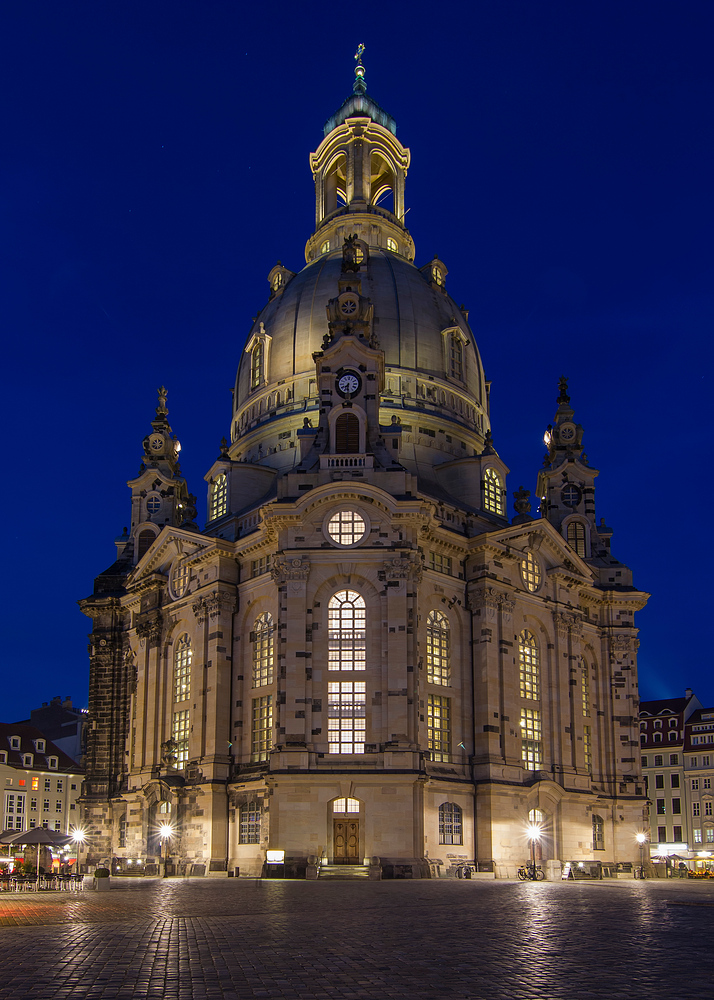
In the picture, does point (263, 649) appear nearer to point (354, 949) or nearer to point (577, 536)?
point (577, 536)

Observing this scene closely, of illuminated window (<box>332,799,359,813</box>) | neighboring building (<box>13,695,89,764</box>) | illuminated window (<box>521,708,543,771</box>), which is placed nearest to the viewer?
illuminated window (<box>332,799,359,813</box>)

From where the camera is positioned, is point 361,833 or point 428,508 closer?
point 361,833

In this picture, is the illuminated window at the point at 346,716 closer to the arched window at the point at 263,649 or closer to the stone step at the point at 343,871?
the arched window at the point at 263,649

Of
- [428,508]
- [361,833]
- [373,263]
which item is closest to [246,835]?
[361,833]

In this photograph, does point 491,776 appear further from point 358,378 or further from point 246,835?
point 358,378

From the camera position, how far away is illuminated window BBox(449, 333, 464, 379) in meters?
92.8

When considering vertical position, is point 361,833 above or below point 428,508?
below

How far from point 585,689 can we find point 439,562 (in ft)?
75.1

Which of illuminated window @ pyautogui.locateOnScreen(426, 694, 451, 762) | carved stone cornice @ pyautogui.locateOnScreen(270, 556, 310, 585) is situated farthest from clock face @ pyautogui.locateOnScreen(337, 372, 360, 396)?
illuminated window @ pyautogui.locateOnScreen(426, 694, 451, 762)

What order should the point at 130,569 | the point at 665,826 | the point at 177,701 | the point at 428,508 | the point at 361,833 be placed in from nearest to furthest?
1. the point at 361,833
2. the point at 428,508
3. the point at 177,701
4. the point at 130,569
5. the point at 665,826

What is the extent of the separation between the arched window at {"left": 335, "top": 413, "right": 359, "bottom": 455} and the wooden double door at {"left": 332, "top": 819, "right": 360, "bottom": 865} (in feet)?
79.8

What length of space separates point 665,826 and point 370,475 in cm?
7008

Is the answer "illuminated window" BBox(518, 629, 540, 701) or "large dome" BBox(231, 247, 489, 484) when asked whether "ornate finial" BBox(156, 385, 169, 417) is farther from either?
"illuminated window" BBox(518, 629, 540, 701)

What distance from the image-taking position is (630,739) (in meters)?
89.9
